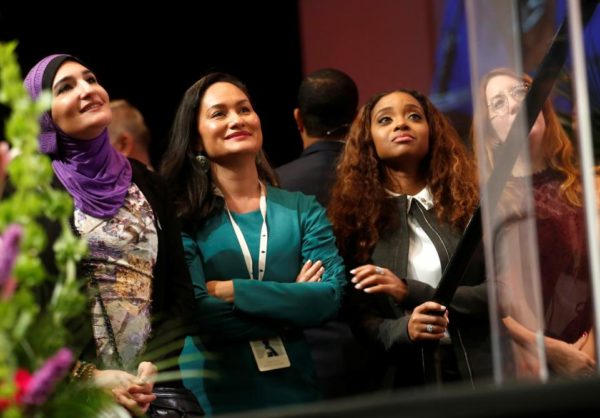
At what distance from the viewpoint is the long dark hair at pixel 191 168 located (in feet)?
9.92

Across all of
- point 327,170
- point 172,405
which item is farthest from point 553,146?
point 327,170

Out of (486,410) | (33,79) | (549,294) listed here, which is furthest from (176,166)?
(486,410)

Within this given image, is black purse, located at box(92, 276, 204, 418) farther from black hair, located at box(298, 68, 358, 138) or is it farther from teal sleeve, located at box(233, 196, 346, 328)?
black hair, located at box(298, 68, 358, 138)

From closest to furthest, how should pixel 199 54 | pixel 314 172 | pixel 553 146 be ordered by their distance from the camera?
1. pixel 553 146
2. pixel 314 172
3. pixel 199 54

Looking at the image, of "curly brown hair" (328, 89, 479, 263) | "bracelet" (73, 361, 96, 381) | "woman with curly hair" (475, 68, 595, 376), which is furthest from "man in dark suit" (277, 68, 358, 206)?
"woman with curly hair" (475, 68, 595, 376)

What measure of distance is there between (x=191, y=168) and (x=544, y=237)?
4.75 feet

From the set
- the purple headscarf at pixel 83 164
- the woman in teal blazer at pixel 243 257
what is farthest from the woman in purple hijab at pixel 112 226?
the woman in teal blazer at pixel 243 257

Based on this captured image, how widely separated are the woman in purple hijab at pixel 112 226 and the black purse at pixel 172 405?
0.03 metres

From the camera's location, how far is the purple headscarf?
2.69m

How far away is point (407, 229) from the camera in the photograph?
3.08 m

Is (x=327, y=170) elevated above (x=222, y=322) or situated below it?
above

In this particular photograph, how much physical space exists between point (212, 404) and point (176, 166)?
0.64 metres

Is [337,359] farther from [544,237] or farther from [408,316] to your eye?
[544,237]

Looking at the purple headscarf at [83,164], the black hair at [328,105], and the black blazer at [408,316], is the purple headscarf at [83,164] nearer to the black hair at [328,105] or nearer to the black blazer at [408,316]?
the black blazer at [408,316]
